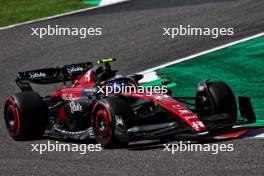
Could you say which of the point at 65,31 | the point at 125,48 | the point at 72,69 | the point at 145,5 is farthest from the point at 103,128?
the point at 145,5

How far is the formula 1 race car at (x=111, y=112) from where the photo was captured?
36.6ft

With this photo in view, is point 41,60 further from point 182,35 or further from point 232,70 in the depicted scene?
point 232,70

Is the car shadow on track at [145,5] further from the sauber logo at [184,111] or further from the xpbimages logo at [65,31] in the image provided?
the sauber logo at [184,111]

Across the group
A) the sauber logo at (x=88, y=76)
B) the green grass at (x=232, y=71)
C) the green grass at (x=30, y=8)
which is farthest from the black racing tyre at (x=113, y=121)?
the green grass at (x=30, y=8)

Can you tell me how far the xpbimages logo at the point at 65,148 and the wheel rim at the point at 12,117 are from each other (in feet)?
2.08

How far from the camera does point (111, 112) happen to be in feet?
36.6

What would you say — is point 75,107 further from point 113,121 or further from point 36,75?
point 36,75

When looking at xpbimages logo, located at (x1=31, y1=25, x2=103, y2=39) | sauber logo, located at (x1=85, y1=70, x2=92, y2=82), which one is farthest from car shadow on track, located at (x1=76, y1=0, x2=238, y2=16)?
sauber logo, located at (x1=85, y1=70, x2=92, y2=82)

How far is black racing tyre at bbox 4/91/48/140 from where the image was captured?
12.3 m

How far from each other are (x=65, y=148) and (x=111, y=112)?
894mm

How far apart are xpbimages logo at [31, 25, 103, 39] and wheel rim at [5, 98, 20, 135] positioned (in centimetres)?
780

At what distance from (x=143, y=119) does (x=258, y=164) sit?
2548mm

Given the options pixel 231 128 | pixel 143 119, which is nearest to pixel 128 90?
pixel 143 119

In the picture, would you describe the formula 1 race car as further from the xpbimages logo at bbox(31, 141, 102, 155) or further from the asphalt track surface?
the asphalt track surface
